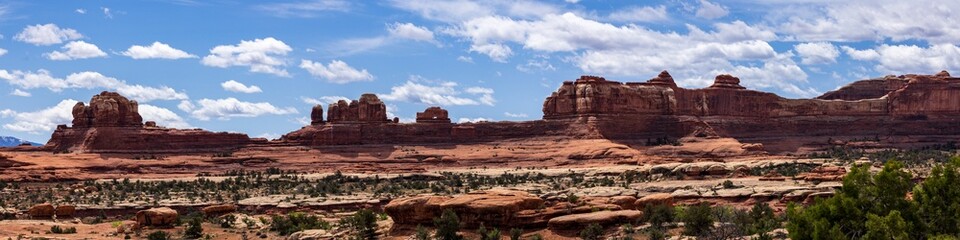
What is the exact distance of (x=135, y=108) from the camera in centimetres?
8956

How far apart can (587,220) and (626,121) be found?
198 ft

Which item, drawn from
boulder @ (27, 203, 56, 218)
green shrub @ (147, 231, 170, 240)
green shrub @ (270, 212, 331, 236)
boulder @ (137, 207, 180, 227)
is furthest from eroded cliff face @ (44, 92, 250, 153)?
green shrub @ (147, 231, 170, 240)

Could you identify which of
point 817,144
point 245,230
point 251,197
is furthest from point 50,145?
point 817,144

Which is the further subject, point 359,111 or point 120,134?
point 359,111

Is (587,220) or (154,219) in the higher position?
(587,220)

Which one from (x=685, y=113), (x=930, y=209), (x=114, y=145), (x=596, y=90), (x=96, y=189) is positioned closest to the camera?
(x=930, y=209)

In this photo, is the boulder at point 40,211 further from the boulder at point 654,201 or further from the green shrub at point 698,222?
the green shrub at point 698,222

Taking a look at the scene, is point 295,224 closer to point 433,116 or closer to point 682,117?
point 433,116

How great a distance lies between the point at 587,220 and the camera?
34.8 metres

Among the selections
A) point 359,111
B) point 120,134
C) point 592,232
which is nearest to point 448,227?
point 592,232

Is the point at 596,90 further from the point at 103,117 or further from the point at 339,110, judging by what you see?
the point at 103,117

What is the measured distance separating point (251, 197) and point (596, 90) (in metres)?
40.1

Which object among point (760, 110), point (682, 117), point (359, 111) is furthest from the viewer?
point (760, 110)

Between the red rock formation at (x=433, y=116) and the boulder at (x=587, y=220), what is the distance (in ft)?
201
